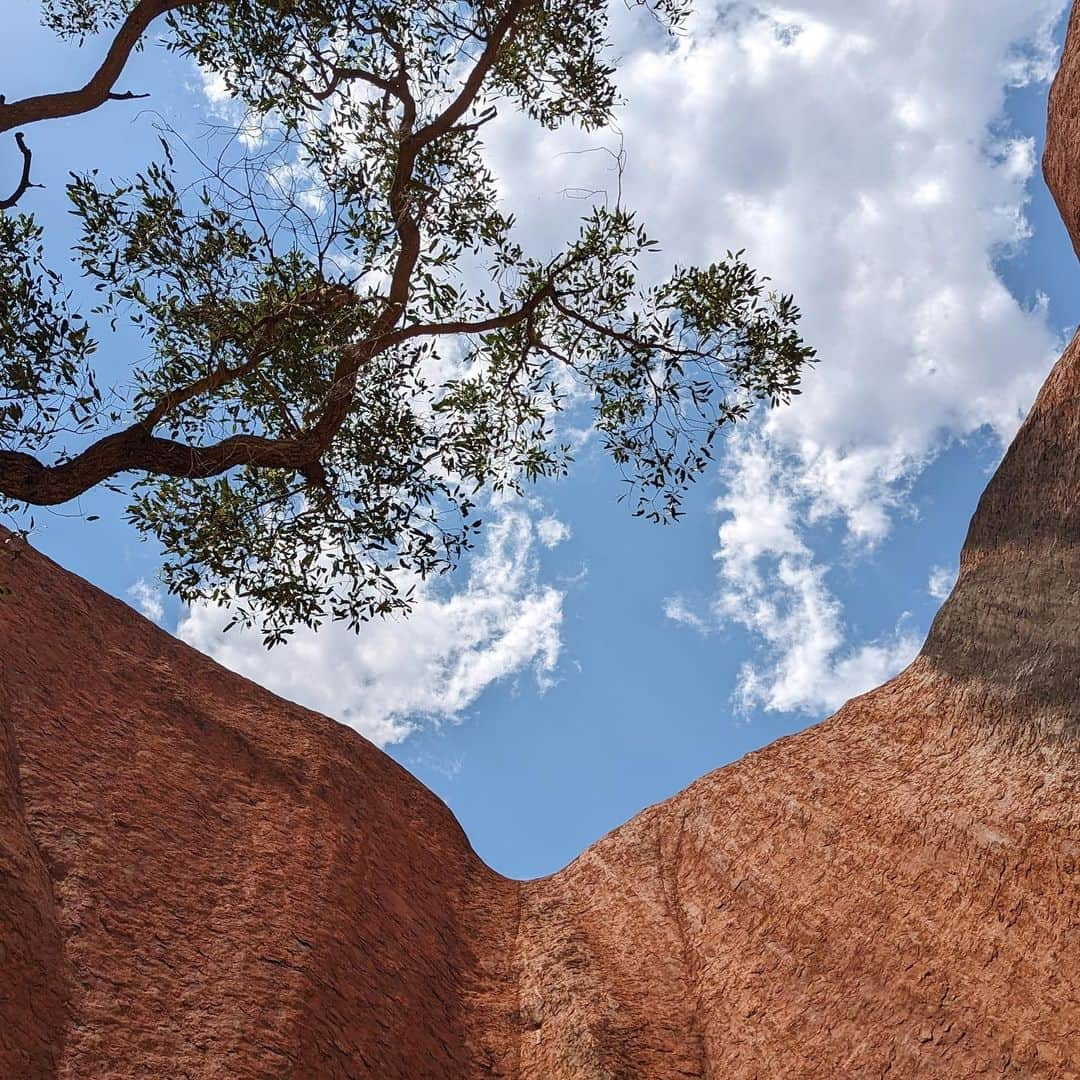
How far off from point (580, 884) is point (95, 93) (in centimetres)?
1149

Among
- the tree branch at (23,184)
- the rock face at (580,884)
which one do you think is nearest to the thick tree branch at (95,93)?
the tree branch at (23,184)

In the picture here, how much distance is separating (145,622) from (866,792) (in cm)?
973

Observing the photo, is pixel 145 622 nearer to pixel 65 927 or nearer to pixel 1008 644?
pixel 65 927

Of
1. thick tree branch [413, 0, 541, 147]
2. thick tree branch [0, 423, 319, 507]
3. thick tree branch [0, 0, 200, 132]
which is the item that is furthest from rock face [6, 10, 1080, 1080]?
thick tree branch [413, 0, 541, 147]

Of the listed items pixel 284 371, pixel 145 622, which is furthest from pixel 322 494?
pixel 145 622

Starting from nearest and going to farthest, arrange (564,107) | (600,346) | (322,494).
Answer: (322,494) < (600,346) < (564,107)

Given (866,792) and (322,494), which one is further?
(322,494)

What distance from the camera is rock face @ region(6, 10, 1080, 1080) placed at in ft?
27.8

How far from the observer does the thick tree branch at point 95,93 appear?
11.2 meters

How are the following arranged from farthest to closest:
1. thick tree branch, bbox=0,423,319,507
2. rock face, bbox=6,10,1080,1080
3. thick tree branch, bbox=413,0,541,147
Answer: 1. thick tree branch, bbox=413,0,541,147
2. thick tree branch, bbox=0,423,319,507
3. rock face, bbox=6,10,1080,1080

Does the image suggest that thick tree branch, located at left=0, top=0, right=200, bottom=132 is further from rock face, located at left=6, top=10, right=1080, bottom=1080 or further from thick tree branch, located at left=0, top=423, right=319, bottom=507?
rock face, located at left=6, top=10, right=1080, bottom=1080

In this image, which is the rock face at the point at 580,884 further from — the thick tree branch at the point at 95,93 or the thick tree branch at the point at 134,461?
the thick tree branch at the point at 95,93

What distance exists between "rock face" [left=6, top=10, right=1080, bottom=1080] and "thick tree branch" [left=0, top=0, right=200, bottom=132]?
5411 millimetres

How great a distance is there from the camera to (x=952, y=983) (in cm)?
877
